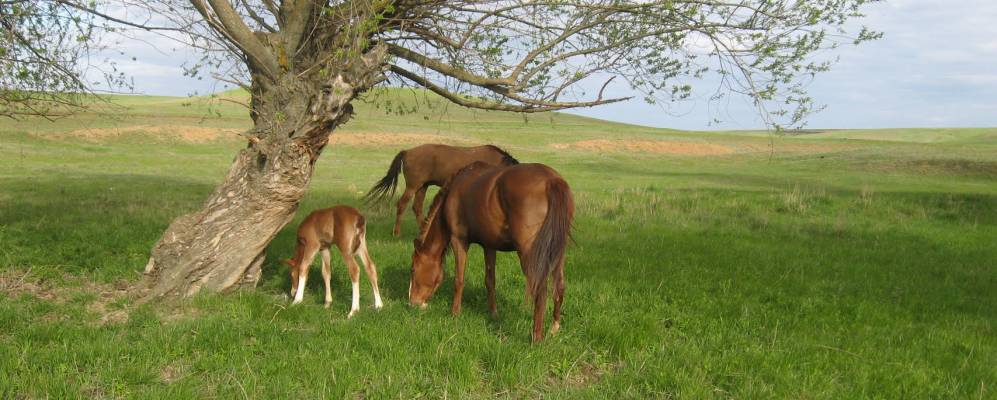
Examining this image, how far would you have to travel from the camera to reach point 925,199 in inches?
701

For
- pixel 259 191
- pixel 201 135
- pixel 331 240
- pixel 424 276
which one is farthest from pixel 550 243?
pixel 201 135

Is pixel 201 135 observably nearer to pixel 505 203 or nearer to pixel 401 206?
pixel 401 206

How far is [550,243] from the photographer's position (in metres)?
5.90

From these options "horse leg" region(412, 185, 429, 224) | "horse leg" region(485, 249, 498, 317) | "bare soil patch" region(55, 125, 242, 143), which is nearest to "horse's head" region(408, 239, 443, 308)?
"horse leg" region(485, 249, 498, 317)

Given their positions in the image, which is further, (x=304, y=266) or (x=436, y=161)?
(x=436, y=161)

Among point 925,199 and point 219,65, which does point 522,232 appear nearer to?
point 219,65

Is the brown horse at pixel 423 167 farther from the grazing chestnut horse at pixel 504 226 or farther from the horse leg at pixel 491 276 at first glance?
the horse leg at pixel 491 276

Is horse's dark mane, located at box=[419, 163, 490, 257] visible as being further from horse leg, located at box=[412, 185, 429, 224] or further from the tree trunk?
horse leg, located at box=[412, 185, 429, 224]

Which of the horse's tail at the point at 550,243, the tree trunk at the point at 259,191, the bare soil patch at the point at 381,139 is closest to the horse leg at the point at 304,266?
the tree trunk at the point at 259,191

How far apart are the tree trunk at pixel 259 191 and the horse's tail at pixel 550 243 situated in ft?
10.3

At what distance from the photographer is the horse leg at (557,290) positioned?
241 inches

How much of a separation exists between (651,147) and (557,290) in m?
52.1

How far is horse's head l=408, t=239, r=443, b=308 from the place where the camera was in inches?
294

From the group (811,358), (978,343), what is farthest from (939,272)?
(811,358)
